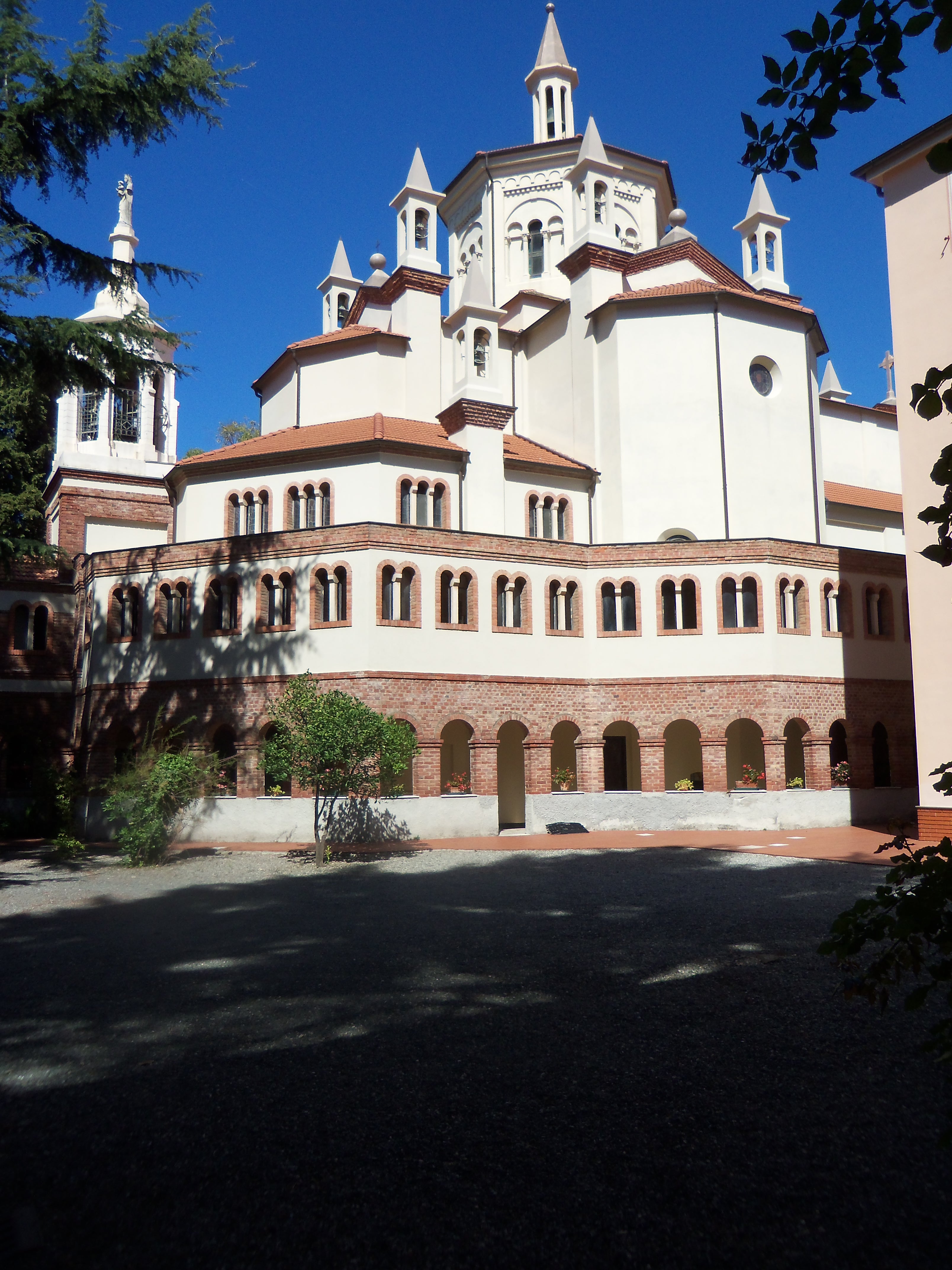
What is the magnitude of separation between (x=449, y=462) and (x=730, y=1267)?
2480cm

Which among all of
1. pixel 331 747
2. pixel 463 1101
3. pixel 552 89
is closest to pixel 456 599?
pixel 331 747

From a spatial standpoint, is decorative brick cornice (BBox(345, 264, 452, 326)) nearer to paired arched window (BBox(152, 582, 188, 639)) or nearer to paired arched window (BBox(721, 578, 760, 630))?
paired arched window (BBox(152, 582, 188, 639))

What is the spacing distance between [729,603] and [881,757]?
6560mm

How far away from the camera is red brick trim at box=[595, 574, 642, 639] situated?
24.1m

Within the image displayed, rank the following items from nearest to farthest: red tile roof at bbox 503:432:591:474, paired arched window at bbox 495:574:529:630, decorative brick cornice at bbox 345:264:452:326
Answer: paired arched window at bbox 495:574:529:630
red tile roof at bbox 503:432:591:474
decorative brick cornice at bbox 345:264:452:326

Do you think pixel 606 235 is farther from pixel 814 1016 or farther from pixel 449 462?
pixel 814 1016

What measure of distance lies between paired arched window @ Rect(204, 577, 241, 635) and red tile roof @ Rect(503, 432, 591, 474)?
955 cm

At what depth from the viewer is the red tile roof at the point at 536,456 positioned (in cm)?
2838

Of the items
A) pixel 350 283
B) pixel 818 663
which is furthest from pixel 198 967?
pixel 350 283

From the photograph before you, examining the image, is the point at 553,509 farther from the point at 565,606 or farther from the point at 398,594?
the point at 398,594

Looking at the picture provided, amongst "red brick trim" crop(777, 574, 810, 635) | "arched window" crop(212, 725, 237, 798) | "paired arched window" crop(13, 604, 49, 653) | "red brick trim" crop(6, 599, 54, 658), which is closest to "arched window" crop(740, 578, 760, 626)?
"red brick trim" crop(777, 574, 810, 635)

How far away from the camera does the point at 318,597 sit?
22.0m

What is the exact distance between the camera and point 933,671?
59.7 feet

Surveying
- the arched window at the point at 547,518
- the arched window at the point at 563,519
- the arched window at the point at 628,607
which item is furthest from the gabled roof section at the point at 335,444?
the arched window at the point at 628,607
